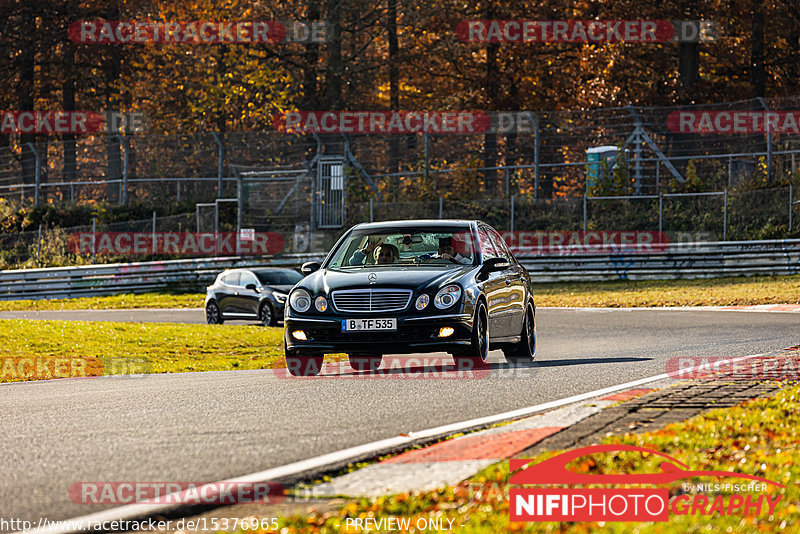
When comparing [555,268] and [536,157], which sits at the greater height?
[536,157]

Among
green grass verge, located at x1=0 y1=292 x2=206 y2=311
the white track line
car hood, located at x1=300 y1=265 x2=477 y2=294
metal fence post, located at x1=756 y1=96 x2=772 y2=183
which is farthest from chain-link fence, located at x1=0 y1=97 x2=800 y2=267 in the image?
the white track line

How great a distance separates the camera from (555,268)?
32.6 metres

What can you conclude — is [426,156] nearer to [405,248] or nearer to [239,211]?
[239,211]

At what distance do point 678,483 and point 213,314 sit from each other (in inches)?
808

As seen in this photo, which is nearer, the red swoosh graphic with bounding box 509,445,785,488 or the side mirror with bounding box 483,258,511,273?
the red swoosh graphic with bounding box 509,445,785,488

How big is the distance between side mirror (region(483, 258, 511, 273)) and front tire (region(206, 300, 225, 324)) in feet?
42.9

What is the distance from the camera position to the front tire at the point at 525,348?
46.2 feet

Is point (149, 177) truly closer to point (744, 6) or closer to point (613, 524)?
point (744, 6)

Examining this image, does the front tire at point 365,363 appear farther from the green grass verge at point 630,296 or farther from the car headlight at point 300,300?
the green grass verge at point 630,296

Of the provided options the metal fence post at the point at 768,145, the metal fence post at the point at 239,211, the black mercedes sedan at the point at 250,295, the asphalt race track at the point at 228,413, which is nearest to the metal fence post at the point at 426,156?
the metal fence post at the point at 239,211

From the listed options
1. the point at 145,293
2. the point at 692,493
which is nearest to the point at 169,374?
the point at 692,493

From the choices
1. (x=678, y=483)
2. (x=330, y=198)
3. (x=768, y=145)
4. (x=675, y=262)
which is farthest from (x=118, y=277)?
(x=678, y=483)

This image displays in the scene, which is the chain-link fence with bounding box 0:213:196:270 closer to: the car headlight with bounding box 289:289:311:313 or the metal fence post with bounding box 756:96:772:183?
the metal fence post with bounding box 756:96:772:183

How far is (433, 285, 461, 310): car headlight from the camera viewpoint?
11.7 metres
